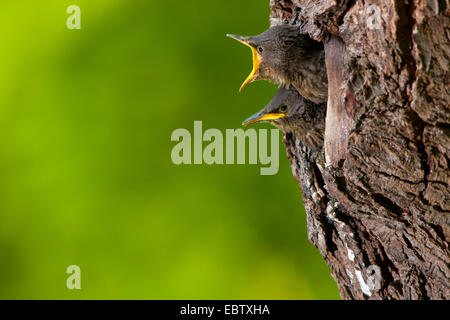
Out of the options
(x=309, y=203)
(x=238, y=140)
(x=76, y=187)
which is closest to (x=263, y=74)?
(x=309, y=203)

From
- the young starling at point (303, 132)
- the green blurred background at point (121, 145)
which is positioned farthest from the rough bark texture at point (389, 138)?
the green blurred background at point (121, 145)

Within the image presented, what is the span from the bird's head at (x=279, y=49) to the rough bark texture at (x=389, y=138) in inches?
1.6

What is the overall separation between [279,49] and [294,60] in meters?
0.05

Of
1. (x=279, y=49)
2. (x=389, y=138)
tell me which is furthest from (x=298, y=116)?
(x=389, y=138)

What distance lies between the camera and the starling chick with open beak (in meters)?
1.30

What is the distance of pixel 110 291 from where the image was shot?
273 cm

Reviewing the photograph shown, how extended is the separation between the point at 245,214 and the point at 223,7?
102cm

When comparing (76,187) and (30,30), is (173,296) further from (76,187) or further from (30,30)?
(30,30)

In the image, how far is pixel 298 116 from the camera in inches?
52.1

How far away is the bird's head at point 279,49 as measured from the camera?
1.29 meters

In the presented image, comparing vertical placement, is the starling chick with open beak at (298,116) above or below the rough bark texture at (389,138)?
above

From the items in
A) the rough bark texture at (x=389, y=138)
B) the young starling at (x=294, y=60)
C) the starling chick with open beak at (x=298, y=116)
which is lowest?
the rough bark texture at (x=389, y=138)

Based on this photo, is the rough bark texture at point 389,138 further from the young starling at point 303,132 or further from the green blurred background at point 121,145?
the green blurred background at point 121,145

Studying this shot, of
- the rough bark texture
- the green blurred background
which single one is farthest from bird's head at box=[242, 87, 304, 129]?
the green blurred background
